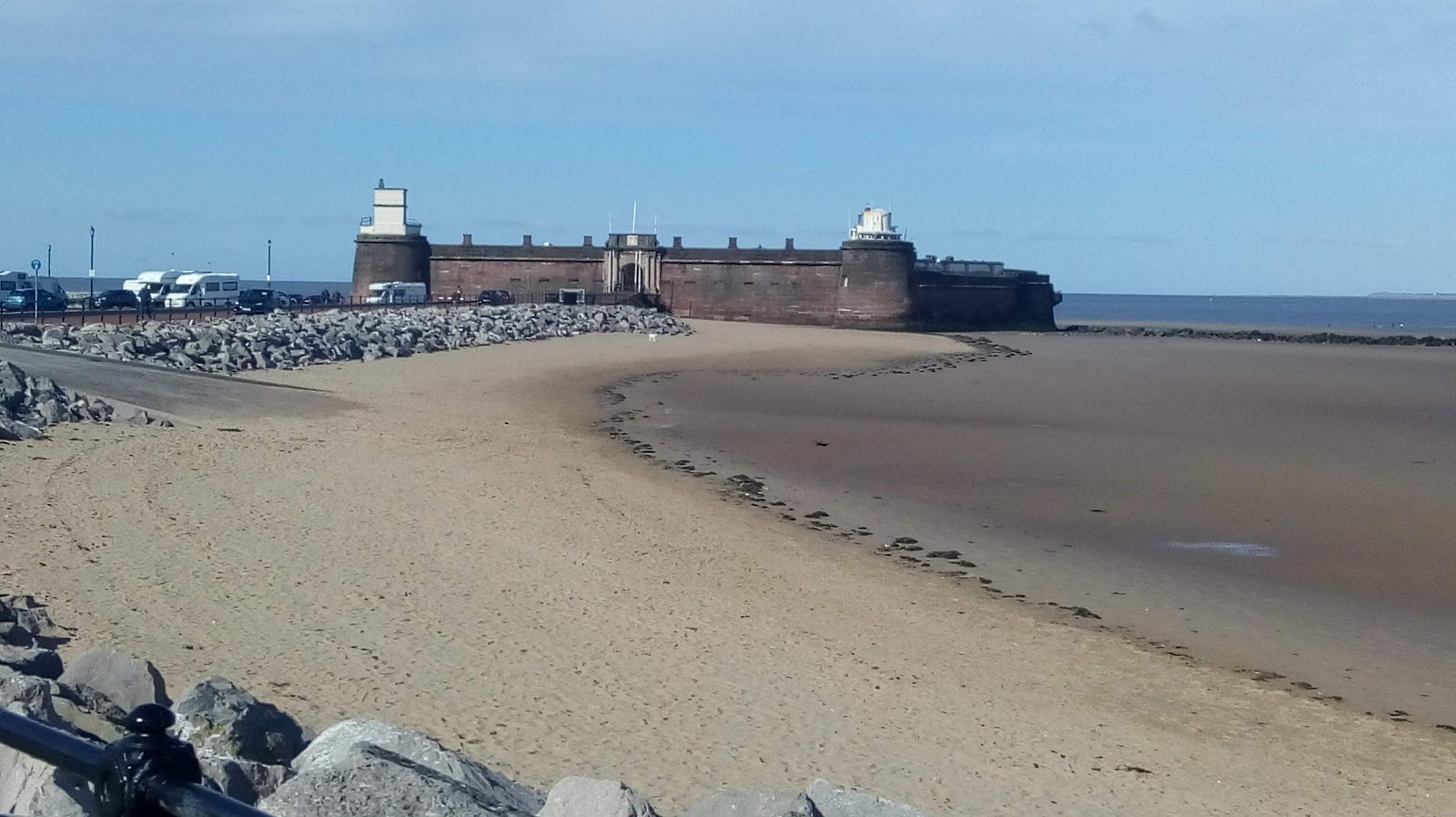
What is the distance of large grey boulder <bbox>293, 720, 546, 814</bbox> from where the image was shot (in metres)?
4.11

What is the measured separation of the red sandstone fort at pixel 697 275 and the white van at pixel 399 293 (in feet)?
15.3

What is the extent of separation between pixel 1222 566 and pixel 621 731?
22.8ft

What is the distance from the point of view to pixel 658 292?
175ft

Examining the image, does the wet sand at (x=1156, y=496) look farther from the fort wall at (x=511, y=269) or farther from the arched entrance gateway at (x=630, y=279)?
the fort wall at (x=511, y=269)

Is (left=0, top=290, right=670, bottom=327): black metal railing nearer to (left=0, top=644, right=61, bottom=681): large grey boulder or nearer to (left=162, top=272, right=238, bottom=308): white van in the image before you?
(left=162, top=272, right=238, bottom=308): white van

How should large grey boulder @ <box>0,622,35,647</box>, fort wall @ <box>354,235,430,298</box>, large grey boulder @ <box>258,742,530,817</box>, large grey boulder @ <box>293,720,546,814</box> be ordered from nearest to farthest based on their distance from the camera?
large grey boulder @ <box>258,742,530,817</box> → large grey boulder @ <box>293,720,546,814</box> → large grey boulder @ <box>0,622,35,647</box> → fort wall @ <box>354,235,430,298</box>

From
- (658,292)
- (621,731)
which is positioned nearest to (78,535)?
(621,731)

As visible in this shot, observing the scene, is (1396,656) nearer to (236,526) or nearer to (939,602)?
(939,602)

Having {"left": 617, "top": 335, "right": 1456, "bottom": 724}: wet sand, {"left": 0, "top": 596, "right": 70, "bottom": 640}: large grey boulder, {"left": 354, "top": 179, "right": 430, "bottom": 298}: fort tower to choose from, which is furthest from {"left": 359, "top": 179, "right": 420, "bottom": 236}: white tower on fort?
{"left": 0, "top": 596, "right": 70, "bottom": 640}: large grey boulder

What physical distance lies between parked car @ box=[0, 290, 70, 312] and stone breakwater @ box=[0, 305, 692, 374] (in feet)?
15.6

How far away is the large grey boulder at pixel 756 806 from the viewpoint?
12.6 ft

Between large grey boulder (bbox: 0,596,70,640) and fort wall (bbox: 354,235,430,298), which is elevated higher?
fort wall (bbox: 354,235,430,298)

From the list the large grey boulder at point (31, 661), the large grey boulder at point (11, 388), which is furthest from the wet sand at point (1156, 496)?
the large grey boulder at point (11, 388)

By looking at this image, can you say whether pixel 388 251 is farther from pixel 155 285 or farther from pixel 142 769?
pixel 142 769
